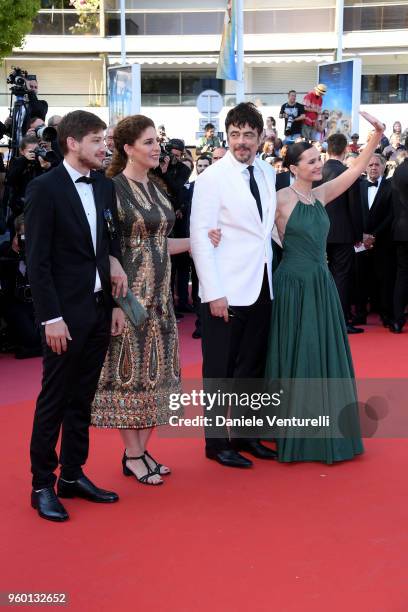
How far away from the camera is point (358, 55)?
26.9m

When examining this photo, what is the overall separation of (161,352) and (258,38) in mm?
24386

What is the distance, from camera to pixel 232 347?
15.2ft

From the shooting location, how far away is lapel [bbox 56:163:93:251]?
368 centimetres

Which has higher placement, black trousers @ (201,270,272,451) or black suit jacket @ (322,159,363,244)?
black suit jacket @ (322,159,363,244)

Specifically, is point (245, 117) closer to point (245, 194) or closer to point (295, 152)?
point (245, 194)

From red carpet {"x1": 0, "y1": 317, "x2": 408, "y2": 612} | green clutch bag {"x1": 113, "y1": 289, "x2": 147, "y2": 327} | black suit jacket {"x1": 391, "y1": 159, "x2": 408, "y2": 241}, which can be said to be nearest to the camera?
red carpet {"x1": 0, "y1": 317, "x2": 408, "y2": 612}

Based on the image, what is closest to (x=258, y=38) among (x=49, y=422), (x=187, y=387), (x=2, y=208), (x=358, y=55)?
(x=358, y=55)

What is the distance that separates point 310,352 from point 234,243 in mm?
768

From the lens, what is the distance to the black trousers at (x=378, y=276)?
29.0ft

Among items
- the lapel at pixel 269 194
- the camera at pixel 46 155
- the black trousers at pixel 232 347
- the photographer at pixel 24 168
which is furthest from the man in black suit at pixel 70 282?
the photographer at pixel 24 168

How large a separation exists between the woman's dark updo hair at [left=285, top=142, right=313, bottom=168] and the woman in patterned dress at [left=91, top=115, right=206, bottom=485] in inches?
36.2

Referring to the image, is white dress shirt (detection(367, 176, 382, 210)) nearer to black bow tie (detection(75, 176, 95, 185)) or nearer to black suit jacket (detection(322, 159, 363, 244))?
black suit jacket (detection(322, 159, 363, 244))

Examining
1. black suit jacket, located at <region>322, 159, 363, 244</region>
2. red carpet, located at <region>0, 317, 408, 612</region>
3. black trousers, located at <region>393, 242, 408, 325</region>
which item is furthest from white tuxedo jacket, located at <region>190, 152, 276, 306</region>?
black trousers, located at <region>393, 242, 408, 325</region>

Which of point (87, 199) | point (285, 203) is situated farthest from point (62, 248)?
point (285, 203)
